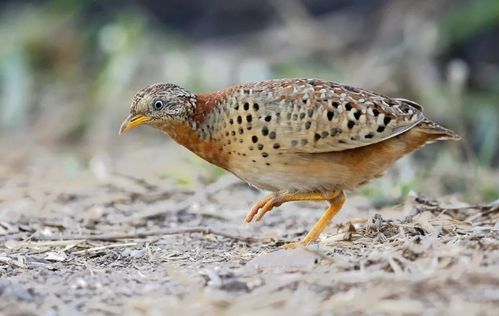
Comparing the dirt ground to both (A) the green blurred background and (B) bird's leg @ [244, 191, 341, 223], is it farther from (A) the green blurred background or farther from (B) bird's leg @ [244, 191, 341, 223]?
(A) the green blurred background

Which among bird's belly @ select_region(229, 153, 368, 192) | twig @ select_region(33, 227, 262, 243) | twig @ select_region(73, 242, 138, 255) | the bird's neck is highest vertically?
the bird's neck

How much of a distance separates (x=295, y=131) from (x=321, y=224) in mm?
567

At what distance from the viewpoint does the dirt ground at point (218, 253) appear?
12.2 feet

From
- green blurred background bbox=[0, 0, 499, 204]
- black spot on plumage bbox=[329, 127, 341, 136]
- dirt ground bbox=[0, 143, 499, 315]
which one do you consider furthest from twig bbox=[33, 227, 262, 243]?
green blurred background bbox=[0, 0, 499, 204]

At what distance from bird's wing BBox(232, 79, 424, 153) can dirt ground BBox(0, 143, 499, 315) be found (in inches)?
18.8

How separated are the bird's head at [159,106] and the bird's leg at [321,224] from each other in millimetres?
923

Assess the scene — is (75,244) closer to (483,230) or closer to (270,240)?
(270,240)

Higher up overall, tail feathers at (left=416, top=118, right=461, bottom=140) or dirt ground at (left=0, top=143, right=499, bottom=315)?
tail feathers at (left=416, top=118, right=461, bottom=140)

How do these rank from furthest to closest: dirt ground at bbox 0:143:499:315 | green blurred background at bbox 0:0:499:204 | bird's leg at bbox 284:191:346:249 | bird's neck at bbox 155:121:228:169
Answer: green blurred background at bbox 0:0:499:204 → bird's neck at bbox 155:121:228:169 → bird's leg at bbox 284:191:346:249 → dirt ground at bbox 0:143:499:315

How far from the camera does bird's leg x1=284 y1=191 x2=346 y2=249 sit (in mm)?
5102

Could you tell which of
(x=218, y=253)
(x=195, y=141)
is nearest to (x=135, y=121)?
(x=195, y=141)

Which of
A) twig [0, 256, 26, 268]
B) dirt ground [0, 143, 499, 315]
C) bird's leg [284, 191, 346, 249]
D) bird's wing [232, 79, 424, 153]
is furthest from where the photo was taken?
bird's leg [284, 191, 346, 249]

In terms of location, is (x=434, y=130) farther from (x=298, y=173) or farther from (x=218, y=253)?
(x=218, y=253)

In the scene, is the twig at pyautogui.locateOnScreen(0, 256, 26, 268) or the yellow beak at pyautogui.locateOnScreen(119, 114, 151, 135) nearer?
the twig at pyautogui.locateOnScreen(0, 256, 26, 268)
